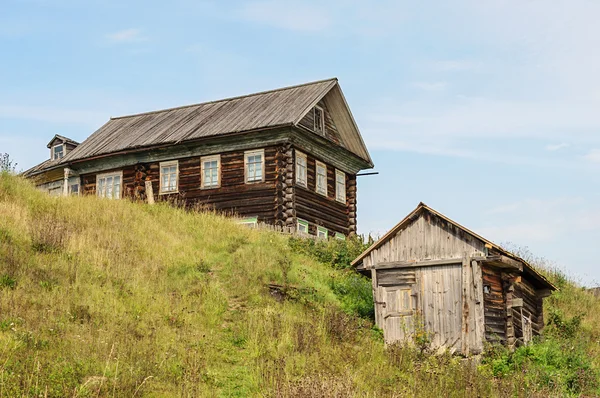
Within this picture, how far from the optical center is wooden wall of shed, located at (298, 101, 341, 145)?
3005 centimetres

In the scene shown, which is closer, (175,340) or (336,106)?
(175,340)

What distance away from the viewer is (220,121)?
31.1m

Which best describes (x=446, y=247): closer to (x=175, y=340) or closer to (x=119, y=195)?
(x=175, y=340)

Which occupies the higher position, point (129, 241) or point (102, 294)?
point (129, 241)

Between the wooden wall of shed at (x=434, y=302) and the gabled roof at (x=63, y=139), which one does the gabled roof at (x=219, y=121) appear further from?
the wooden wall of shed at (x=434, y=302)

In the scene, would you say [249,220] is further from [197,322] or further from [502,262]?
[197,322]

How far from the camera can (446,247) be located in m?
19.4

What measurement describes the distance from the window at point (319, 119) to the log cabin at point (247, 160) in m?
0.04

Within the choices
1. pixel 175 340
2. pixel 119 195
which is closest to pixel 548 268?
pixel 119 195

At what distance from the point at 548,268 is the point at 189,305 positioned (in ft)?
61.7

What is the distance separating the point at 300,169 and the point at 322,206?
2.11 m

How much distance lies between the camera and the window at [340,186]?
106 feet

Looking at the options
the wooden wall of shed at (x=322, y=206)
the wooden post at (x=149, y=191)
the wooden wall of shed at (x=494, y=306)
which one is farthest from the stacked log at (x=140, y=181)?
the wooden wall of shed at (x=494, y=306)

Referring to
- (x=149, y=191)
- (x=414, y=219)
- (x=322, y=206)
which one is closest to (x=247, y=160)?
(x=322, y=206)
